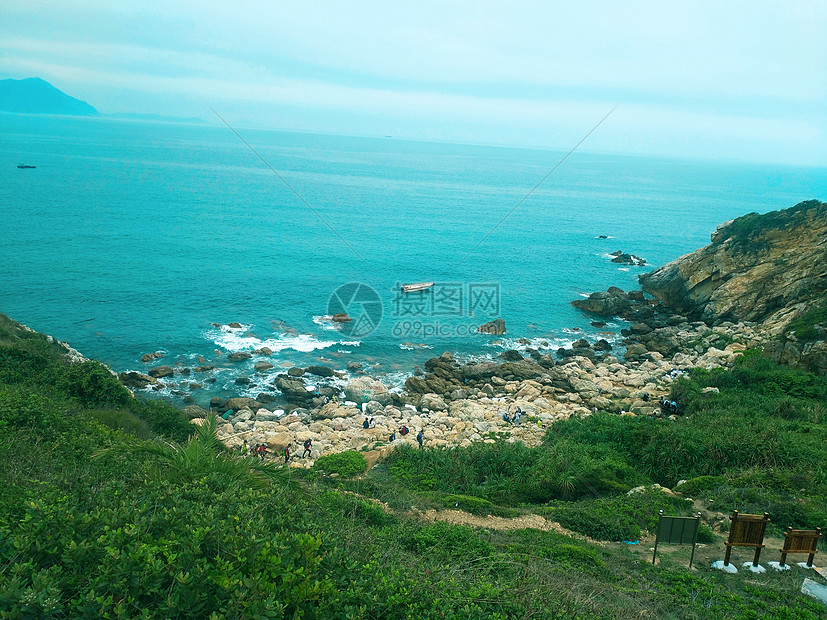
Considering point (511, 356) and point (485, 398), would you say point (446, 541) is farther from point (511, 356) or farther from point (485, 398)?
point (511, 356)

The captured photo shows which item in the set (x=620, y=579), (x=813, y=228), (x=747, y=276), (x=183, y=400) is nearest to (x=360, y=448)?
(x=183, y=400)

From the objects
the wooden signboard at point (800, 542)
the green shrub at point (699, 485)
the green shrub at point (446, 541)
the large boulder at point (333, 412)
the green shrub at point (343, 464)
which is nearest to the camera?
the green shrub at point (446, 541)

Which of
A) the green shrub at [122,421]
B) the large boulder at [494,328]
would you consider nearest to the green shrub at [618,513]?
the green shrub at [122,421]

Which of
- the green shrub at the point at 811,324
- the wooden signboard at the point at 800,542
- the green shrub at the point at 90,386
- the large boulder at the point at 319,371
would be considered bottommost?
the large boulder at the point at 319,371

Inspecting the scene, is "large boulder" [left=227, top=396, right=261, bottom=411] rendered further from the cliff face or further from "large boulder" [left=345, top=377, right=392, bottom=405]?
the cliff face

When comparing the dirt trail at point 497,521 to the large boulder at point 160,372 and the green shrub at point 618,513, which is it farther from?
the large boulder at point 160,372

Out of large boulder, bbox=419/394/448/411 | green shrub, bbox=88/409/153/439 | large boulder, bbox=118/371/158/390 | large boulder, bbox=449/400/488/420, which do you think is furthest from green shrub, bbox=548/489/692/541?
large boulder, bbox=118/371/158/390
